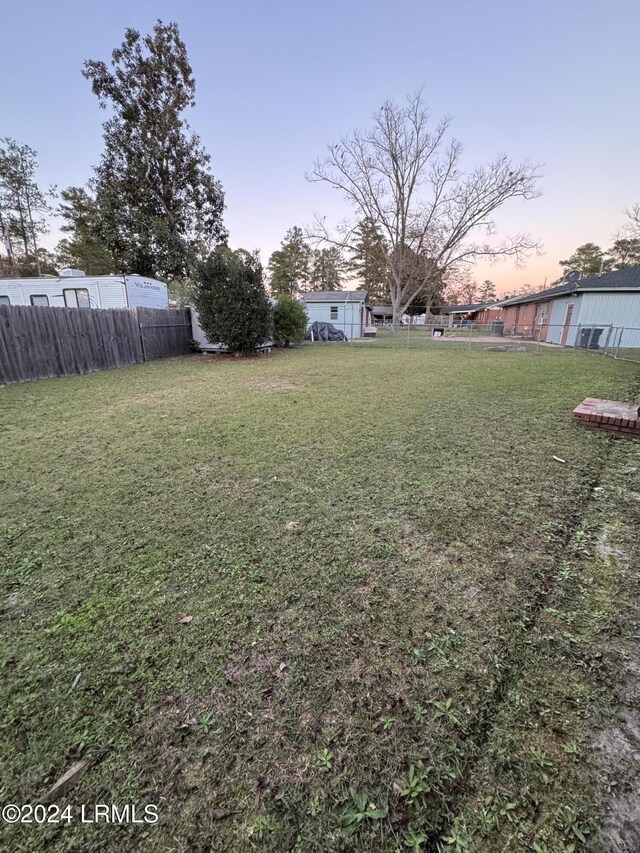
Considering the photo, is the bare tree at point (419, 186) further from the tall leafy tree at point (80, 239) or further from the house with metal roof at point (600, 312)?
the tall leafy tree at point (80, 239)

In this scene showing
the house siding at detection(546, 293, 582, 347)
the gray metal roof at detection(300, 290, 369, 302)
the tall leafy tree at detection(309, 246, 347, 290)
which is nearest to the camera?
the house siding at detection(546, 293, 582, 347)

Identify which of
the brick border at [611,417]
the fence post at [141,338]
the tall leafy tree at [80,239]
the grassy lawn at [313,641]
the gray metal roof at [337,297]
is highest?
the tall leafy tree at [80,239]

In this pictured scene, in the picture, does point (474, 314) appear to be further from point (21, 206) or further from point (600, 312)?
point (21, 206)

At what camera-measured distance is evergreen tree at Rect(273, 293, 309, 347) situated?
15.1 metres

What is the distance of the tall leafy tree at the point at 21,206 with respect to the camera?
24.6 m

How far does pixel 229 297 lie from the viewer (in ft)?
36.0

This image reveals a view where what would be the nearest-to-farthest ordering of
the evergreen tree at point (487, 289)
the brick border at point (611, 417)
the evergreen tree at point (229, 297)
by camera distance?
1. the brick border at point (611, 417)
2. the evergreen tree at point (229, 297)
3. the evergreen tree at point (487, 289)

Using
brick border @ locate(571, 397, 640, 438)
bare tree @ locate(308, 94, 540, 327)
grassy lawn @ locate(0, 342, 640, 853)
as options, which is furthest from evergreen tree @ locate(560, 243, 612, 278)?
grassy lawn @ locate(0, 342, 640, 853)

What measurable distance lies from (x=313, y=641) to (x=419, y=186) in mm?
27985

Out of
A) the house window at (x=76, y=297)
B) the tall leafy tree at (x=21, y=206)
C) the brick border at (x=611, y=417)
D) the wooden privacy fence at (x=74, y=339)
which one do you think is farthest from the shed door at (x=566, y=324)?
the tall leafy tree at (x=21, y=206)

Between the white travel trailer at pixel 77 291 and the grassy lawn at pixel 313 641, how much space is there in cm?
1115

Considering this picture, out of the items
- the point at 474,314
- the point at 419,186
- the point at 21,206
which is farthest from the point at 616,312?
the point at 474,314

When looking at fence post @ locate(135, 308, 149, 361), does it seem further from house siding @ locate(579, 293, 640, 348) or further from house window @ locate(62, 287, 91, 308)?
house siding @ locate(579, 293, 640, 348)

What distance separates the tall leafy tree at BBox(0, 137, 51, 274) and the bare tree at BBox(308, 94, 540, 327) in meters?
21.3
